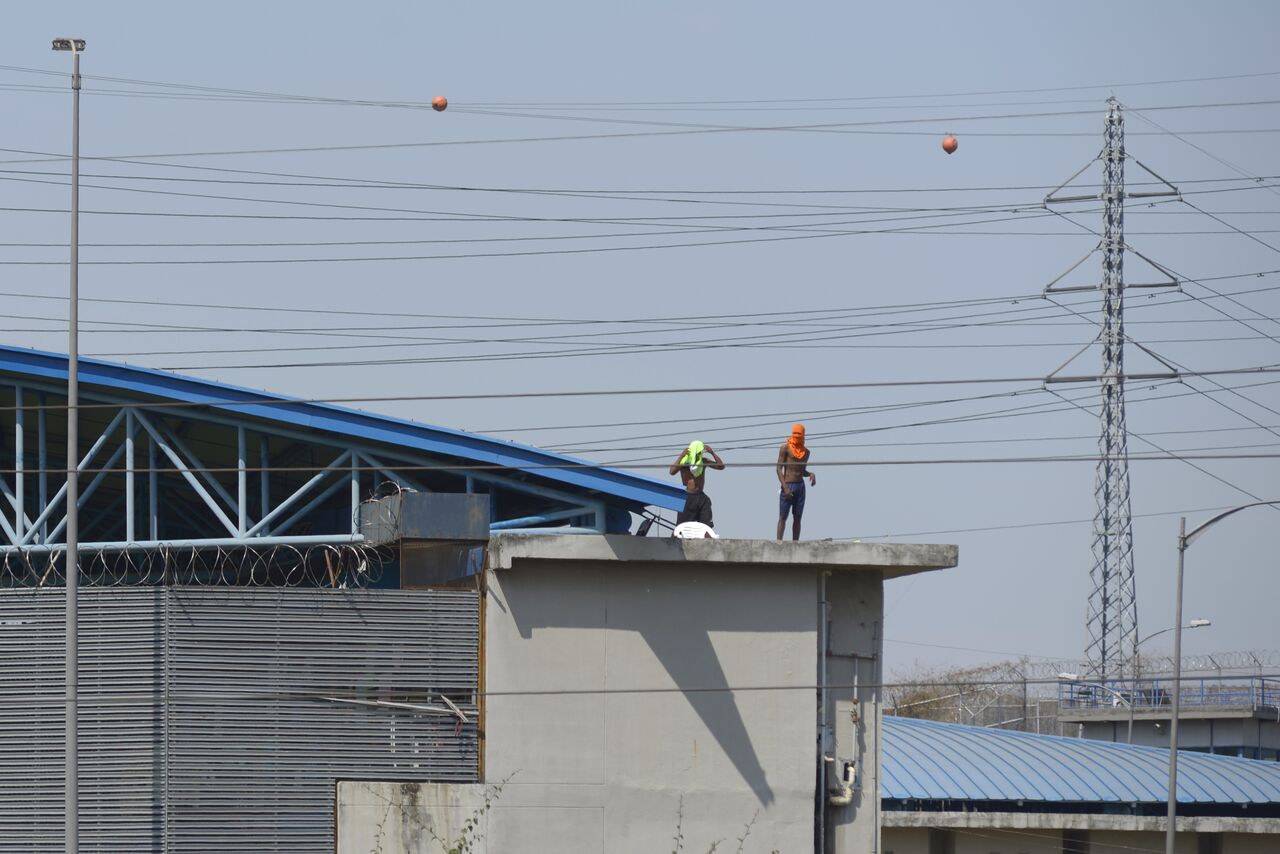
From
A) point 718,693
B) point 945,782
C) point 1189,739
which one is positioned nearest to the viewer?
point 718,693

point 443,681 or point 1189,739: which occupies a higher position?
point 443,681

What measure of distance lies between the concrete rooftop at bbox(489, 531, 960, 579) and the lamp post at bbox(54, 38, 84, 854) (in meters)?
5.03

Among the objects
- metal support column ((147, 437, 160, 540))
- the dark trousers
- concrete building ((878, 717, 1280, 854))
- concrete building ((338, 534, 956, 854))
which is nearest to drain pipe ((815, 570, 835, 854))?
concrete building ((338, 534, 956, 854))

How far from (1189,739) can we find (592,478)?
104ft

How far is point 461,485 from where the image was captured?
113 ft

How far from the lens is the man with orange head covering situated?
2253 centimetres

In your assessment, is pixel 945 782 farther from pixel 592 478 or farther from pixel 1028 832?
pixel 592 478

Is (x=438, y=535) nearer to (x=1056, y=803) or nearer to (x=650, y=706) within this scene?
(x=650, y=706)

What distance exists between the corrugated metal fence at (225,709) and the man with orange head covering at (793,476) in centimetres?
432

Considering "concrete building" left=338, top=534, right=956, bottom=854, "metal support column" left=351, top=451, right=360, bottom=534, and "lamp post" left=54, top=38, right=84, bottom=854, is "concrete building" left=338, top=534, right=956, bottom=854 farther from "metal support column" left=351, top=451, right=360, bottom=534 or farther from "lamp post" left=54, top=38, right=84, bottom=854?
"metal support column" left=351, top=451, right=360, bottom=534

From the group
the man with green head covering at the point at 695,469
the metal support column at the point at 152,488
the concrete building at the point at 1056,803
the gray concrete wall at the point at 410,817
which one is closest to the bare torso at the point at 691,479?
the man with green head covering at the point at 695,469

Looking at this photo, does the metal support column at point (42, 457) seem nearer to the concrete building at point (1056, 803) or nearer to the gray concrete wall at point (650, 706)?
the gray concrete wall at point (650, 706)

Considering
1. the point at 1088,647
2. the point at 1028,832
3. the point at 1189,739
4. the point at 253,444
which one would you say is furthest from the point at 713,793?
the point at 1189,739

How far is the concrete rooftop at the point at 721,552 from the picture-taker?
21.3 m
